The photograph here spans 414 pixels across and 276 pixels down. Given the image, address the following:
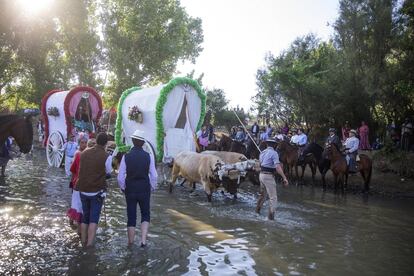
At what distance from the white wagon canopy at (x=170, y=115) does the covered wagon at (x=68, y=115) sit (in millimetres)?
2281

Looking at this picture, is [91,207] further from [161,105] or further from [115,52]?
[115,52]

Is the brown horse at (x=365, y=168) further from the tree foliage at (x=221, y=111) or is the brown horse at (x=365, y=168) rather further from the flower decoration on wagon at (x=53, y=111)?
the tree foliage at (x=221, y=111)

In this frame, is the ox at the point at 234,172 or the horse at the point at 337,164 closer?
the ox at the point at 234,172

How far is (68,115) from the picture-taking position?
55.8 feet

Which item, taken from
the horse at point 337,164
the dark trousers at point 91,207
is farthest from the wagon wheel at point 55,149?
the dark trousers at point 91,207

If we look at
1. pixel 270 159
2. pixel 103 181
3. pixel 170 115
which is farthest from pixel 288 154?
pixel 103 181

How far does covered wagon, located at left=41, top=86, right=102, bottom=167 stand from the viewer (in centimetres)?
1705

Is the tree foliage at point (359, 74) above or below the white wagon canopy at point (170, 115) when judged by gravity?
above

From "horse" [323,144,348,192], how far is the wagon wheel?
10088 mm

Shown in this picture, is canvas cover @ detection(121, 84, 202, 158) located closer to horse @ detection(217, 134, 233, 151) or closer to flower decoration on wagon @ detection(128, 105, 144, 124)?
flower decoration on wagon @ detection(128, 105, 144, 124)

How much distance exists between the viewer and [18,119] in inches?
462

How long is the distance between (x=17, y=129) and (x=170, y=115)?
16.4ft

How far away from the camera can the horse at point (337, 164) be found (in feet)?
55.8

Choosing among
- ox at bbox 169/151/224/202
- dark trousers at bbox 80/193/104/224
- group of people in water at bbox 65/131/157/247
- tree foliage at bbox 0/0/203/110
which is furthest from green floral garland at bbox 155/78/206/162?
tree foliage at bbox 0/0/203/110
